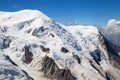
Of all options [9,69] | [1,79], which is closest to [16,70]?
[9,69]

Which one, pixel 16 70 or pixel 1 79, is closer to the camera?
pixel 1 79

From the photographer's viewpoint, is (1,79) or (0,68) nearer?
(1,79)

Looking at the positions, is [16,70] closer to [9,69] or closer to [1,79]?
[9,69]
